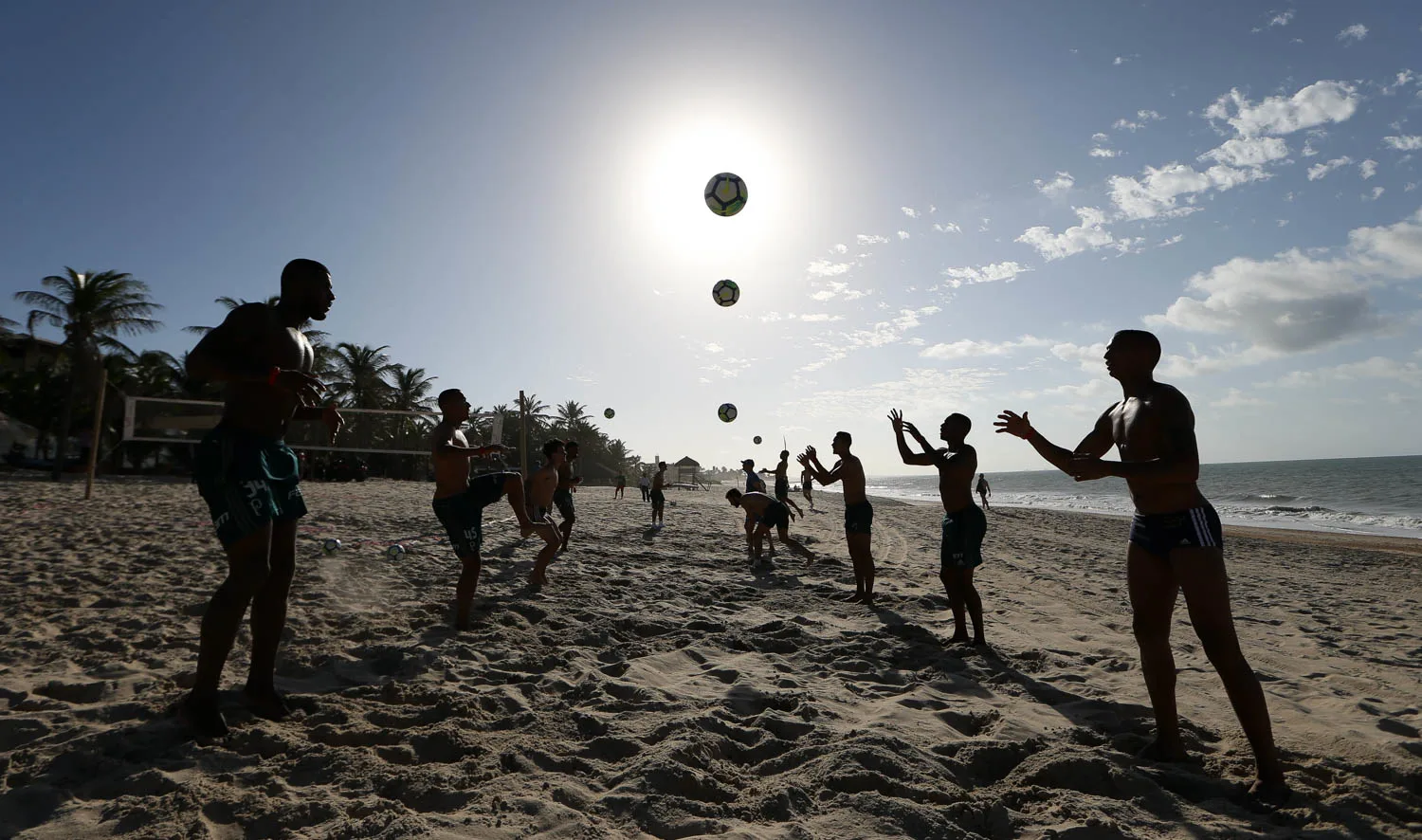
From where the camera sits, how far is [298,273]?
112 inches

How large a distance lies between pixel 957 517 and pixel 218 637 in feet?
13.1

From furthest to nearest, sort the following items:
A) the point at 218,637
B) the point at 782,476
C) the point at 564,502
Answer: the point at 782,476 → the point at 564,502 → the point at 218,637

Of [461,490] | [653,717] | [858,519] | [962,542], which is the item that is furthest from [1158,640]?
[461,490]

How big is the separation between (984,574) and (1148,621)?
593 centimetres

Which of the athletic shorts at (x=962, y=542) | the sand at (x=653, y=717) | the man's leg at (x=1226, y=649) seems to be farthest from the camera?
the athletic shorts at (x=962, y=542)

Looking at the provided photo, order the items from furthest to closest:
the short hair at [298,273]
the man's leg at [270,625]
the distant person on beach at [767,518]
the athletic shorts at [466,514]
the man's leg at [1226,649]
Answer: the distant person on beach at [767,518], the athletic shorts at [466,514], the short hair at [298,273], the man's leg at [270,625], the man's leg at [1226,649]

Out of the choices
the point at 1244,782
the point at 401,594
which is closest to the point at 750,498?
the point at 401,594

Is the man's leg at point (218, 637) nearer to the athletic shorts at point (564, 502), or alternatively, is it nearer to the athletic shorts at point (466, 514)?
the athletic shorts at point (466, 514)

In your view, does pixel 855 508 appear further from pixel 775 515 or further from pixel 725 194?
pixel 725 194

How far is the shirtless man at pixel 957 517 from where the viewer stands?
422cm

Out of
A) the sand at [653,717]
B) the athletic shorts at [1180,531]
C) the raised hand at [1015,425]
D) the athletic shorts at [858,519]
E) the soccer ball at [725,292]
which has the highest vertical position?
the soccer ball at [725,292]

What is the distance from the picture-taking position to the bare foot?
2.44 meters

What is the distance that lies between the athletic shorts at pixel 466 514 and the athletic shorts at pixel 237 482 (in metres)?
1.79

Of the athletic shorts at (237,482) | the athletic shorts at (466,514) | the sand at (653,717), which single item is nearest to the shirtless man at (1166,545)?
the sand at (653,717)
